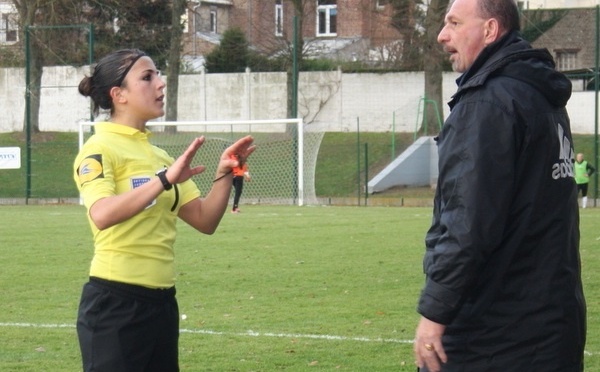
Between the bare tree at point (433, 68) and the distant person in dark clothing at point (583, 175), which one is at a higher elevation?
the bare tree at point (433, 68)

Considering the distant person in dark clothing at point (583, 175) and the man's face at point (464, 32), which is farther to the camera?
the distant person in dark clothing at point (583, 175)

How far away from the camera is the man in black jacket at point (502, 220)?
3486 millimetres

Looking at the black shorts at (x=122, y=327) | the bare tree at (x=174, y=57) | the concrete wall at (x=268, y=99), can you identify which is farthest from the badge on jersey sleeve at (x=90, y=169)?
the concrete wall at (x=268, y=99)

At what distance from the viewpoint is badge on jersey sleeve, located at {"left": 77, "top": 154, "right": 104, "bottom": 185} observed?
4.23 m

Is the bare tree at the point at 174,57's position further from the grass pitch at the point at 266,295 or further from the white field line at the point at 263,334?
the white field line at the point at 263,334

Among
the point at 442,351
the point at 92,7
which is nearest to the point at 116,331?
the point at 442,351

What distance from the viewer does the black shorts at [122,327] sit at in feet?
13.9

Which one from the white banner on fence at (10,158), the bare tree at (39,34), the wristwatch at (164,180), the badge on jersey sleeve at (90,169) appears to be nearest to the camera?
the wristwatch at (164,180)

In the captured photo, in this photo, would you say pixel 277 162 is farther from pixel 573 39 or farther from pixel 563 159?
pixel 563 159

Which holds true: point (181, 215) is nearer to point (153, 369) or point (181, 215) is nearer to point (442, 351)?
point (153, 369)

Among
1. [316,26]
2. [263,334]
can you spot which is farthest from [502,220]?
[316,26]

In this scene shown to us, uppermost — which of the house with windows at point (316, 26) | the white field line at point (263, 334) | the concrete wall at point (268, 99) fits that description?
the house with windows at point (316, 26)

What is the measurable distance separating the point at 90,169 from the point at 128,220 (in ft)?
0.81

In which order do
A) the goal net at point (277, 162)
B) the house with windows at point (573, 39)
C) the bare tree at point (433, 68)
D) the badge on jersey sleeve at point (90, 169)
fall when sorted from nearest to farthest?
the badge on jersey sleeve at point (90, 169)
the goal net at point (277, 162)
the bare tree at point (433, 68)
the house with windows at point (573, 39)
